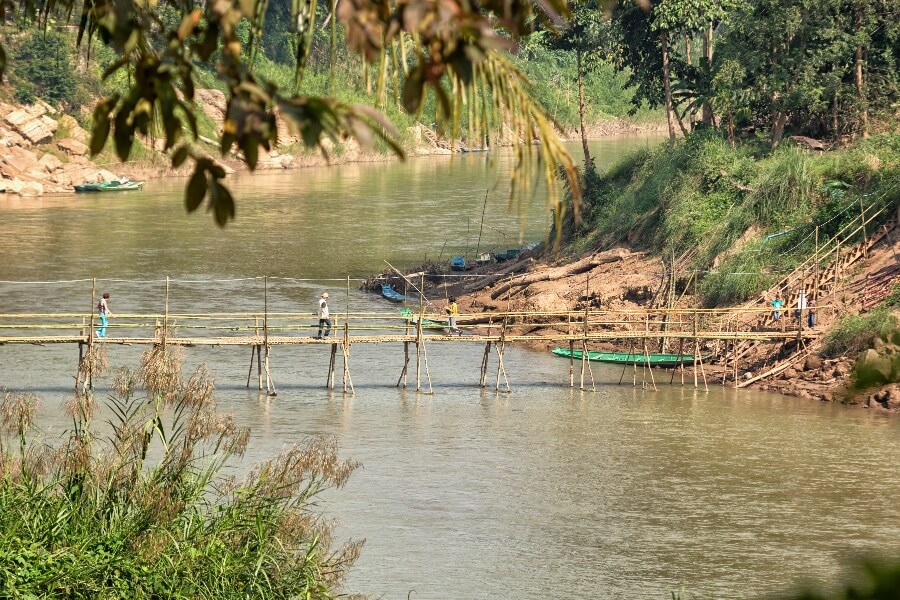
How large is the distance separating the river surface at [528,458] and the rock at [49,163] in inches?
795

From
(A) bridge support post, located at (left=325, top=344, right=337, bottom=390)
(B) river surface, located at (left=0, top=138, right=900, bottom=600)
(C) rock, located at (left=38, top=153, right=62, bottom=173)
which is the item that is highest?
(C) rock, located at (left=38, top=153, right=62, bottom=173)

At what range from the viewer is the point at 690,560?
16.2m

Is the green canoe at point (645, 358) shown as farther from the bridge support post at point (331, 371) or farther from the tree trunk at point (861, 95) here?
the tree trunk at point (861, 95)

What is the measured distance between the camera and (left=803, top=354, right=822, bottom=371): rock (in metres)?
25.0

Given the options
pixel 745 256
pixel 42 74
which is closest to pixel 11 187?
pixel 42 74

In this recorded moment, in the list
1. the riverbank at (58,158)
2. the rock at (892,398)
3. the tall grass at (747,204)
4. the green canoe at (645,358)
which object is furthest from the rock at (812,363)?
the riverbank at (58,158)

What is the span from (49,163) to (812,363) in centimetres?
4026

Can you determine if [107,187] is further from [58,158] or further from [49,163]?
[58,158]

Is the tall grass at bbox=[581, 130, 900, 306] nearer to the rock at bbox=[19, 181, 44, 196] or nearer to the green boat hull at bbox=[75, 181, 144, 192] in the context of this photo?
the green boat hull at bbox=[75, 181, 144, 192]

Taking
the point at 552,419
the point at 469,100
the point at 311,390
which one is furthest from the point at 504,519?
the point at 469,100

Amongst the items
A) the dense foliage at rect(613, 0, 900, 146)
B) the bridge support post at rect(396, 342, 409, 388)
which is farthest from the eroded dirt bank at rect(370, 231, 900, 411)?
the dense foliage at rect(613, 0, 900, 146)

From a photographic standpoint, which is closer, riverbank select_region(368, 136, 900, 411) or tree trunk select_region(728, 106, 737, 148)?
riverbank select_region(368, 136, 900, 411)

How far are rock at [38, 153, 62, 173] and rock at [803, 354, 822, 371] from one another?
39.7 m

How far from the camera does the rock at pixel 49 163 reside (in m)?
56.9
